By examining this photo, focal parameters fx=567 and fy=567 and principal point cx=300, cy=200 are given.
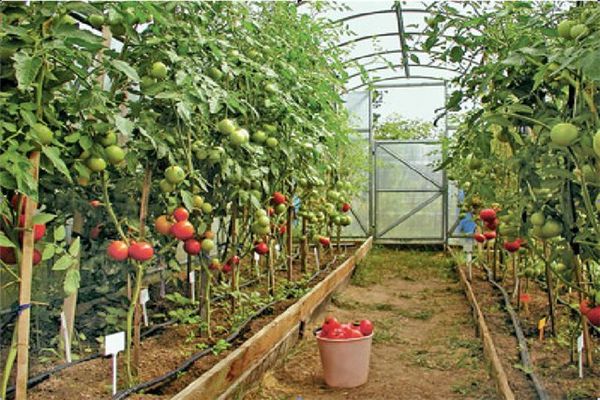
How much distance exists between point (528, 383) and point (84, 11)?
2.18 meters

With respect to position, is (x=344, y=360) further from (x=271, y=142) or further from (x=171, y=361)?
(x=271, y=142)

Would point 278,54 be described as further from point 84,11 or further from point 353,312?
point 353,312

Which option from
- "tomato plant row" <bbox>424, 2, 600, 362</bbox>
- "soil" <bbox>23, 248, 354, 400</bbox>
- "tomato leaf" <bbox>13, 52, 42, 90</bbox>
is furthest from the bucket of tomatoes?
"tomato leaf" <bbox>13, 52, 42, 90</bbox>

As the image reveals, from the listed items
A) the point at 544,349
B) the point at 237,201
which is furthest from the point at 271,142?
the point at 544,349

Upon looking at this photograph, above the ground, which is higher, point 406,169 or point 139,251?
point 406,169

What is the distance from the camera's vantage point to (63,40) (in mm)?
1340

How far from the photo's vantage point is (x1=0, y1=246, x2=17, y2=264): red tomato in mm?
1546

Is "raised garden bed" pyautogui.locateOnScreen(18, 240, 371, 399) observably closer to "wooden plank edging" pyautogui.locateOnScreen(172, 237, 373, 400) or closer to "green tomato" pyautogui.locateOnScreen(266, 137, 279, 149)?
"wooden plank edging" pyautogui.locateOnScreen(172, 237, 373, 400)

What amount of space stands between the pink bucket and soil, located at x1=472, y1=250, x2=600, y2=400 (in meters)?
0.66

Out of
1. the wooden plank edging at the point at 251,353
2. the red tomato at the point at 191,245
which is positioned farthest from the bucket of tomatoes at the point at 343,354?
the red tomato at the point at 191,245

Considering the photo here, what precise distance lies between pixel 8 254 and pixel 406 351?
2.41m

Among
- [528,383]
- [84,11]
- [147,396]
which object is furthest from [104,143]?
[528,383]

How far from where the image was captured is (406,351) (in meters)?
3.35

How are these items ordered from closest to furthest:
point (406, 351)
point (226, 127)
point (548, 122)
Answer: point (548, 122)
point (226, 127)
point (406, 351)
